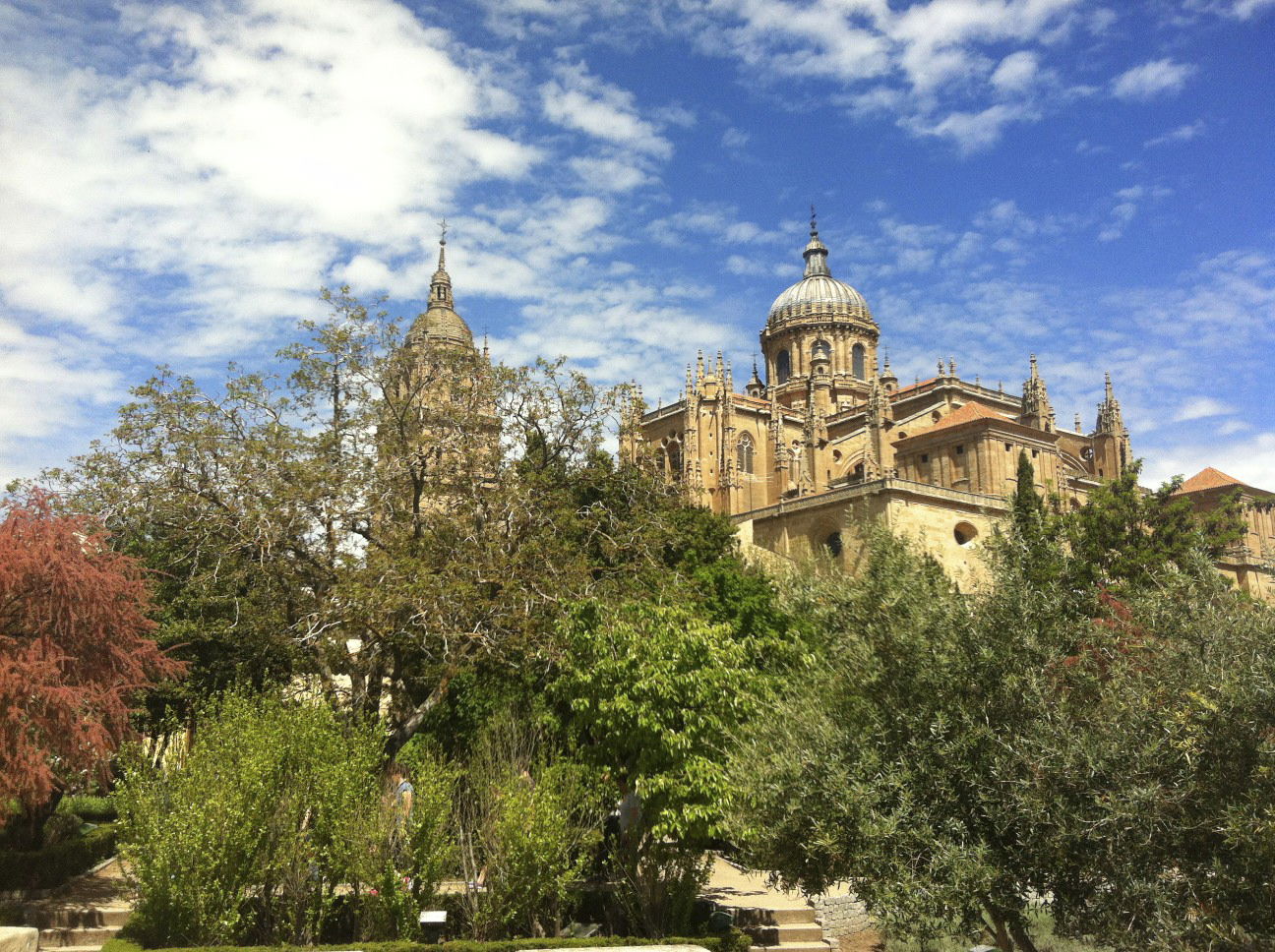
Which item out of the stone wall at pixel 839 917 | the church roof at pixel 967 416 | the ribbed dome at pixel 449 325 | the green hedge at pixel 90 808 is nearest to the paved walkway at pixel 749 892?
the stone wall at pixel 839 917

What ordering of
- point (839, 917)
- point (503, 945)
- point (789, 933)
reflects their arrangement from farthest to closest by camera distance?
point (839, 917) < point (789, 933) < point (503, 945)

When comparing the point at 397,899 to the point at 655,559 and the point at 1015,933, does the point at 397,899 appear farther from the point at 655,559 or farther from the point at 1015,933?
the point at 655,559

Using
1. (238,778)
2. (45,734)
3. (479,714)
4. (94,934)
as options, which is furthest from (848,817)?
(479,714)

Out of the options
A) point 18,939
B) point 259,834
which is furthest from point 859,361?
point 18,939

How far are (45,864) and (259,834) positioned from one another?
605 cm

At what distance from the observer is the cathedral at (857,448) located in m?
39.6

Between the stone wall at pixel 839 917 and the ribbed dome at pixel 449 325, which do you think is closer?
the stone wall at pixel 839 917

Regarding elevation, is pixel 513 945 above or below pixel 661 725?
below

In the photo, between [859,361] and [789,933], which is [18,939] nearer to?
[789,933]

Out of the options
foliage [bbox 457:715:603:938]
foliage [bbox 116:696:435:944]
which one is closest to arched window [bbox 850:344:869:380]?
foliage [bbox 457:715:603:938]

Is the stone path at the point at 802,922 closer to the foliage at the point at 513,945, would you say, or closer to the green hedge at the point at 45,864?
the foliage at the point at 513,945

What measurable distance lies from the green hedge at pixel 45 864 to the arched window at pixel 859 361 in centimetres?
5286

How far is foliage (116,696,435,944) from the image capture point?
11508mm

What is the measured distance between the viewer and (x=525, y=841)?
12.1m
